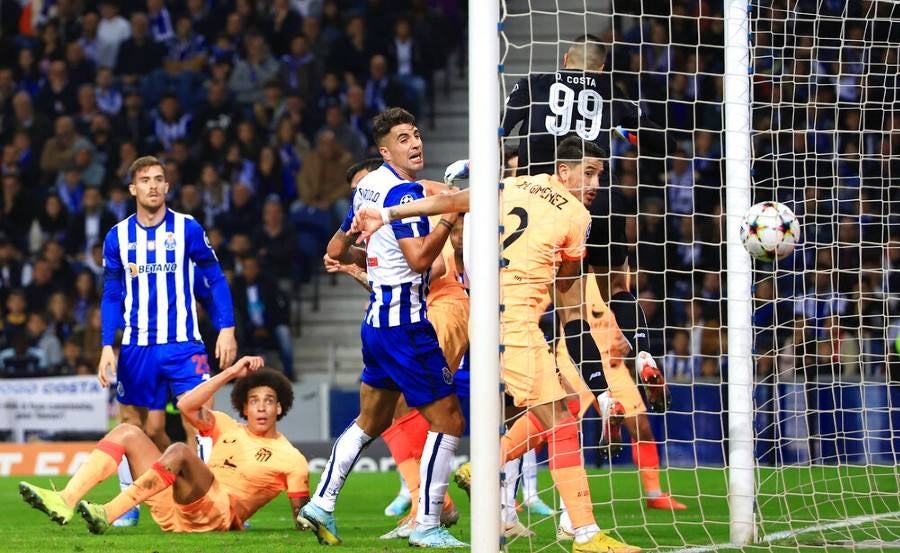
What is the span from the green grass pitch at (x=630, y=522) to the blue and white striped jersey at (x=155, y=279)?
1171 mm

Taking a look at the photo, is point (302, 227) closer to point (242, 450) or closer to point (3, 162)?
point (3, 162)

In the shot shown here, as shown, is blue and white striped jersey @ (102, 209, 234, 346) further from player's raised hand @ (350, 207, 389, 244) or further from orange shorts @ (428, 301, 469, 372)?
player's raised hand @ (350, 207, 389, 244)

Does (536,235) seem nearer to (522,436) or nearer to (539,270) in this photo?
(539,270)

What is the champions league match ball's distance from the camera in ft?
21.0

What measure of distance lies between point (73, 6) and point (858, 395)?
12304mm

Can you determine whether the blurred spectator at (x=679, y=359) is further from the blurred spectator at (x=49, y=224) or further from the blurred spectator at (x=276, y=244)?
the blurred spectator at (x=49, y=224)

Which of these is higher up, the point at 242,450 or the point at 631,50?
the point at 631,50

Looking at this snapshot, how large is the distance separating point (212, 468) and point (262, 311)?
774 centimetres

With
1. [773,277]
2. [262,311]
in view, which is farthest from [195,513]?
[262,311]

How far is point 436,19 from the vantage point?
59.4ft

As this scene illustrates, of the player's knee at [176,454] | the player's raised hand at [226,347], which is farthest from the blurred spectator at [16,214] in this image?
the player's knee at [176,454]

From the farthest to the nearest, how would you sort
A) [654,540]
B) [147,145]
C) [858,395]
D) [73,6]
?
1. [73,6]
2. [147,145]
3. [858,395]
4. [654,540]

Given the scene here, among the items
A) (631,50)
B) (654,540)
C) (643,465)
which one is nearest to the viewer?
(654,540)

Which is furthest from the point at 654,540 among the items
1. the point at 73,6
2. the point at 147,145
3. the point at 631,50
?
the point at 73,6
